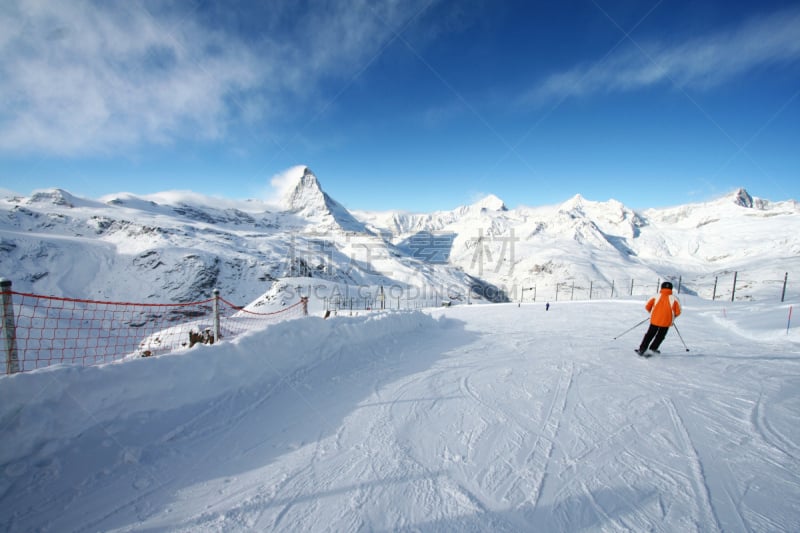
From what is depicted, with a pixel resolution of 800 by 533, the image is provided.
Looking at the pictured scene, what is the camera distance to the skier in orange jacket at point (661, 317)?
6492 mm

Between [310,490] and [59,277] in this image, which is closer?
[310,490]

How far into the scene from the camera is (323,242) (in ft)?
402

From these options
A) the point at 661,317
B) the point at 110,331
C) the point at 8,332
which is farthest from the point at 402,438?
the point at 110,331

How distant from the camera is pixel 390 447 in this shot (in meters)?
3.40

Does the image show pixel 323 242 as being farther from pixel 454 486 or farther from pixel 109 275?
pixel 454 486

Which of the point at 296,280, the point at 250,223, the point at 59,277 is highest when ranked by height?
the point at 250,223

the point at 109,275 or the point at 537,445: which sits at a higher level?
the point at 537,445

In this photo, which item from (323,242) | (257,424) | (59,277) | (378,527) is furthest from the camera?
(323,242)

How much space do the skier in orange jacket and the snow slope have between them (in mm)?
755

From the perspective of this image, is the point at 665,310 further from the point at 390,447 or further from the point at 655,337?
the point at 390,447

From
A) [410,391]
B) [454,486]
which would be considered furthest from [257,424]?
→ [454,486]

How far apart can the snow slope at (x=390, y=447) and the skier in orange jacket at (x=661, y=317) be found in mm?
755

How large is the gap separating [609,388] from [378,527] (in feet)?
14.7

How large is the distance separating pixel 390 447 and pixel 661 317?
661 cm
